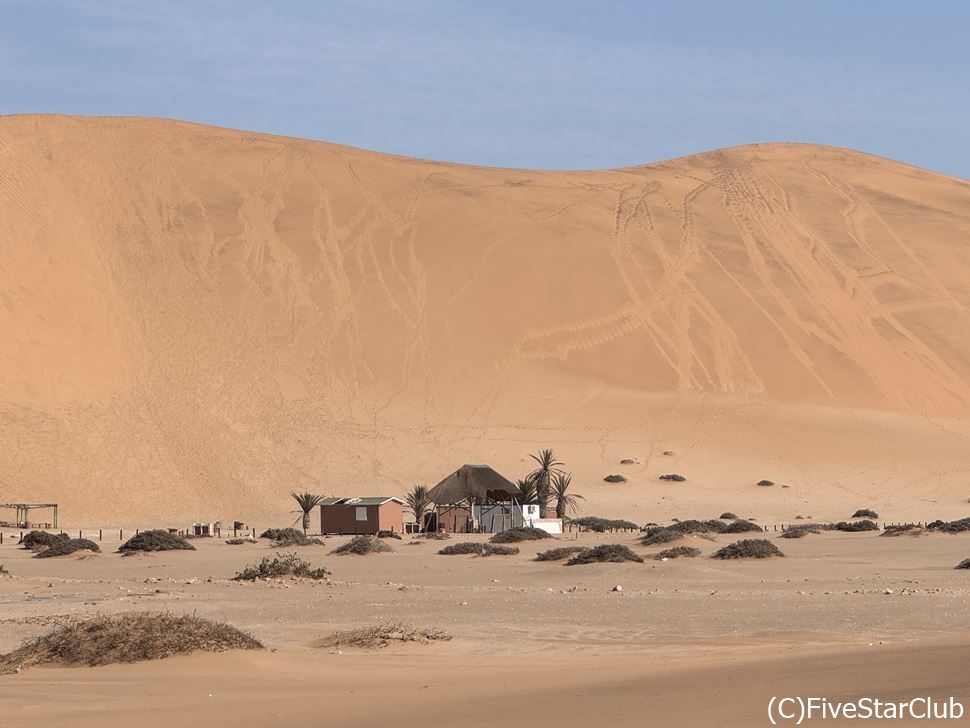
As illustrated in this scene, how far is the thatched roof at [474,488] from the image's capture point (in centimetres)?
3703

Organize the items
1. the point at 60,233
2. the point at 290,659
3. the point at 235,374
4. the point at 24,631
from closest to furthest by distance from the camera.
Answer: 1. the point at 290,659
2. the point at 24,631
3. the point at 235,374
4. the point at 60,233

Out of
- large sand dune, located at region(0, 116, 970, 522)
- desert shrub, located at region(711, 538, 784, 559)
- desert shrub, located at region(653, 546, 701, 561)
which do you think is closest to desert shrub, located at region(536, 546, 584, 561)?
desert shrub, located at region(653, 546, 701, 561)

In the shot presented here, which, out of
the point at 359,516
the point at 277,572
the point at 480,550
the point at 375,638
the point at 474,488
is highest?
the point at 474,488

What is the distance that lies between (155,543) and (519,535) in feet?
28.2

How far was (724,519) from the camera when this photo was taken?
3703cm

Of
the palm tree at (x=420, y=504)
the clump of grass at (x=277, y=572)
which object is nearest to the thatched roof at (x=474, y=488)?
the palm tree at (x=420, y=504)

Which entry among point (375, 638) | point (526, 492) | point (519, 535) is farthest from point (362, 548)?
point (375, 638)

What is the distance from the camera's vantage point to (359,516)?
35531 millimetres

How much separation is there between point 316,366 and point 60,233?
13.9 metres

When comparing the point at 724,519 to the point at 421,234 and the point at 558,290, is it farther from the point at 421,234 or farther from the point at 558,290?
the point at 421,234

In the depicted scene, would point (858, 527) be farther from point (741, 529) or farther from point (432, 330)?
point (432, 330)

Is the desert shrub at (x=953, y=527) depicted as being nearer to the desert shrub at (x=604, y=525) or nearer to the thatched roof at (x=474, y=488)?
the desert shrub at (x=604, y=525)

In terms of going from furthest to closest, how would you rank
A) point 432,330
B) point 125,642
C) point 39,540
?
point 432,330, point 39,540, point 125,642

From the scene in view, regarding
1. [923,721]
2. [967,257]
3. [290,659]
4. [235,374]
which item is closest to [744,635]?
[290,659]
